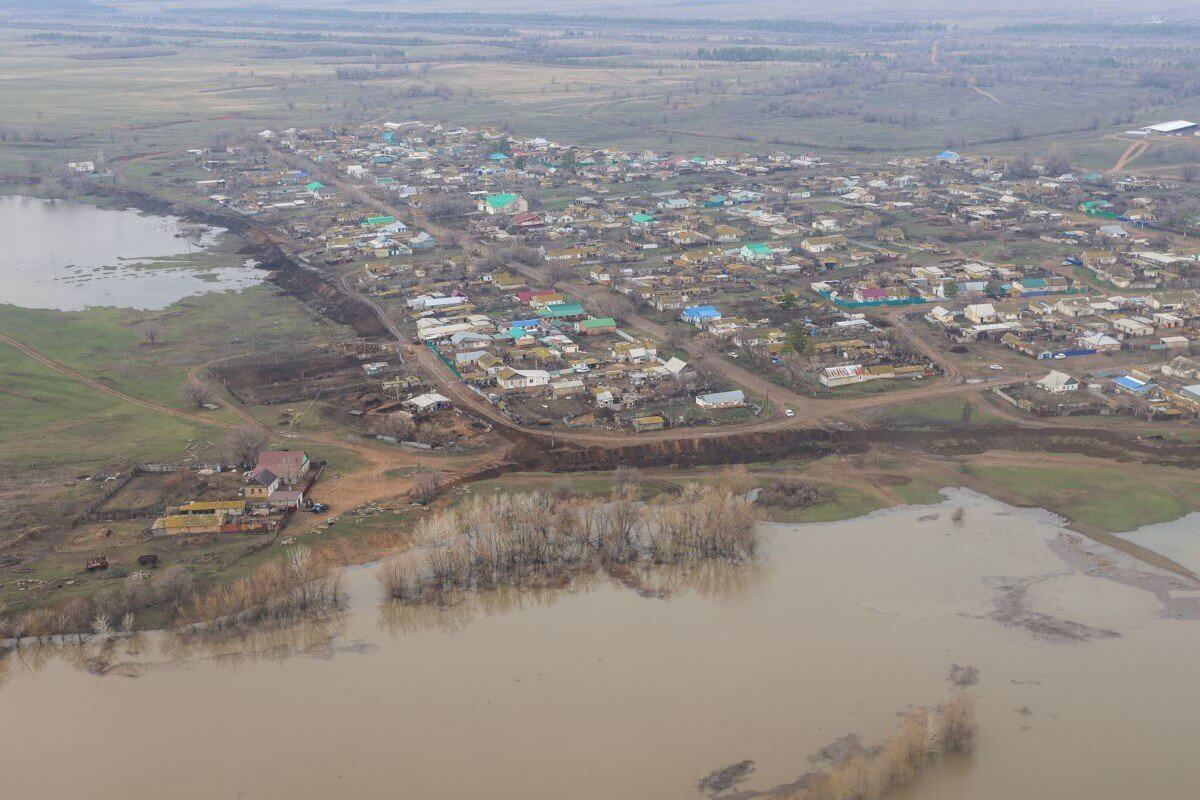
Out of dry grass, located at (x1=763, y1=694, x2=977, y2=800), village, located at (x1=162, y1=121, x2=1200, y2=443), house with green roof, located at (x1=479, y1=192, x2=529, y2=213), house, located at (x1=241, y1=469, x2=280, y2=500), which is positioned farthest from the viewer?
house with green roof, located at (x1=479, y1=192, x2=529, y2=213)

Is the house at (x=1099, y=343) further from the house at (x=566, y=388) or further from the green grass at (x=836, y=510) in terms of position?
the house at (x=566, y=388)

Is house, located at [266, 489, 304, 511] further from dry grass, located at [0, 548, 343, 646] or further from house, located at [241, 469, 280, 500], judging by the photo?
dry grass, located at [0, 548, 343, 646]

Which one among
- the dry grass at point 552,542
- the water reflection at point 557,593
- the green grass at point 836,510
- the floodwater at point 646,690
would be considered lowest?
the floodwater at point 646,690

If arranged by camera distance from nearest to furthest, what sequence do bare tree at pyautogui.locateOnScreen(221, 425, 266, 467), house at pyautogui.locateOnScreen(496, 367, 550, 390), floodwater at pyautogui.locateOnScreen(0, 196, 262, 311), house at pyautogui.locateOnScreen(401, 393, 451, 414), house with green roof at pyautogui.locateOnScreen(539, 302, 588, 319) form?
bare tree at pyautogui.locateOnScreen(221, 425, 266, 467)
house at pyautogui.locateOnScreen(401, 393, 451, 414)
house at pyautogui.locateOnScreen(496, 367, 550, 390)
house with green roof at pyautogui.locateOnScreen(539, 302, 588, 319)
floodwater at pyautogui.locateOnScreen(0, 196, 262, 311)

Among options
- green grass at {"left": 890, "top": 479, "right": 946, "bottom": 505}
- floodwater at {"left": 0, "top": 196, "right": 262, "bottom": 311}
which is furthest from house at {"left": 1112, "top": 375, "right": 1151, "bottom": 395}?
floodwater at {"left": 0, "top": 196, "right": 262, "bottom": 311}

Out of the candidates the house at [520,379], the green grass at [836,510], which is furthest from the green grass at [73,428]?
the green grass at [836,510]

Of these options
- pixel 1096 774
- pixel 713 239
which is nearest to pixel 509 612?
pixel 1096 774

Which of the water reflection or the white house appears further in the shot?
the white house
